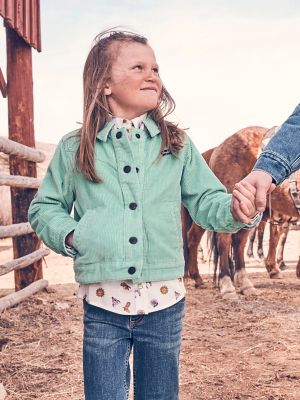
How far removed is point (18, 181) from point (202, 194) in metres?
4.23

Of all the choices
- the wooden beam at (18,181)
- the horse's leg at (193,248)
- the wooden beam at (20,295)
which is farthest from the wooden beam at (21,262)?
the horse's leg at (193,248)

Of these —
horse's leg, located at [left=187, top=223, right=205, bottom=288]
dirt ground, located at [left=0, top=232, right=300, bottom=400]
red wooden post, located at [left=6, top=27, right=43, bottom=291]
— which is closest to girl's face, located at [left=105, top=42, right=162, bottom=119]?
dirt ground, located at [left=0, top=232, right=300, bottom=400]

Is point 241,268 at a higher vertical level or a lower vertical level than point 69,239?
lower

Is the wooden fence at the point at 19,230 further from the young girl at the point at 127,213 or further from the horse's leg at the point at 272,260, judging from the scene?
the horse's leg at the point at 272,260

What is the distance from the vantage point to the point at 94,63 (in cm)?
221

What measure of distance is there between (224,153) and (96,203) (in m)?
5.37

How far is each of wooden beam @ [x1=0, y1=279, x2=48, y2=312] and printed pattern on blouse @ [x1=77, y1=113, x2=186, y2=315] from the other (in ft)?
11.9

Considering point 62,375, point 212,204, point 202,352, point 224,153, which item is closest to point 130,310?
point 212,204

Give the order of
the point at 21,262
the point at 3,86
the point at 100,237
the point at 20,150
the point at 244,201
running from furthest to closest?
the point at 3,86 < the point at 21,262 < the point at 20,150 < the point at 100,237 < the point at 244,201

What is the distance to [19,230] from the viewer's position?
20.2 ft

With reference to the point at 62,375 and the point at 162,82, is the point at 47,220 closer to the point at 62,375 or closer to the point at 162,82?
the point at 162,82

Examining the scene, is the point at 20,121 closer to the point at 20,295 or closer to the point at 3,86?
the point at 3,86

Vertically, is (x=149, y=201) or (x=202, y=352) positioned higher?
(x=149, y=201)

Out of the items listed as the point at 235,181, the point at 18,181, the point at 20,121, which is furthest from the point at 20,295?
the point at 235,181
